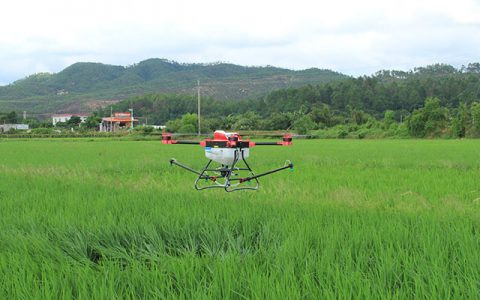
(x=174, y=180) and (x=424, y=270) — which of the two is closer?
(x=424, y=270)

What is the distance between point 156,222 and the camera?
3465mm

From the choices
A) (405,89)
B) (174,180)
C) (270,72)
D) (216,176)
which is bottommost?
(174,180)

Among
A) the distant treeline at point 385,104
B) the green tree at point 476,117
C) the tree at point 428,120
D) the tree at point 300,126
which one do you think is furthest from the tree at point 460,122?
the tree at point 300,126

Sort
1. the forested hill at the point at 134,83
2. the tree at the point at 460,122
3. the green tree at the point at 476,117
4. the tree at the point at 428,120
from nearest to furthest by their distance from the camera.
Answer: the green tree at the point at 476,117, the tree at the point at 460,122, the tree at the point at 428,120, the forested hill at the point at 134,83

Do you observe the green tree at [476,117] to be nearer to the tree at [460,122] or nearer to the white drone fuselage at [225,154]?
the tree at [460,122]

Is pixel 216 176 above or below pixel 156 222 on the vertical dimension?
above

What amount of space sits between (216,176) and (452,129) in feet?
130

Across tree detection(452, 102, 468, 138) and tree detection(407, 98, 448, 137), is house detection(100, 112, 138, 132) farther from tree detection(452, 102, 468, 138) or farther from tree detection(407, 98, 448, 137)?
tree detection(452, 102, 468, 138)

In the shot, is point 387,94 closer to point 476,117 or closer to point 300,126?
point 476,117

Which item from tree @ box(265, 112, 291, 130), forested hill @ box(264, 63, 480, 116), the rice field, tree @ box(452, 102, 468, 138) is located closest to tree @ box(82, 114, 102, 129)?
forested hill @ box(264, 63, 480, 116)

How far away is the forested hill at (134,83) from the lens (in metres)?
103

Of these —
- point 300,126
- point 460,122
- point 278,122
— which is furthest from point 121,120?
point 460,122

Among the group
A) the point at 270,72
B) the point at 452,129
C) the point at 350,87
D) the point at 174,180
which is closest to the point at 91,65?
the point at 270,72

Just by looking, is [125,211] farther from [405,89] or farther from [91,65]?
[91,65]
